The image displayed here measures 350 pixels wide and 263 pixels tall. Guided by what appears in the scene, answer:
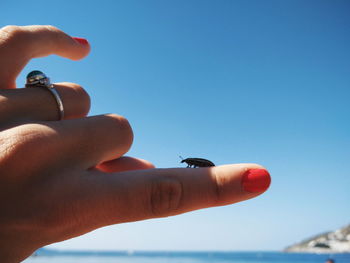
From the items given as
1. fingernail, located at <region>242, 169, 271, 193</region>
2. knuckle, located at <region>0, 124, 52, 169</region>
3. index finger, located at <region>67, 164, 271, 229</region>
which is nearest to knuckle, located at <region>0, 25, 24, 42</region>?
knuckle, located at <region>0, 124, 52, 169</region>

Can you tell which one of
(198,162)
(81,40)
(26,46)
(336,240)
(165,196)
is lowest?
(336,240)

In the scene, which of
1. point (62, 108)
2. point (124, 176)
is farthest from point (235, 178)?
point (62, 108)

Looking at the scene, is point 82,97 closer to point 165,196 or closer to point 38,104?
point 38,104

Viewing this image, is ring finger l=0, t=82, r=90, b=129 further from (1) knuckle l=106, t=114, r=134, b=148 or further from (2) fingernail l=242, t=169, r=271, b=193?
(2) fingernail l=242, t=169, r=271, b=193

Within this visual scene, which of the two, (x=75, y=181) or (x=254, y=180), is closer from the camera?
(x=75, y=181)

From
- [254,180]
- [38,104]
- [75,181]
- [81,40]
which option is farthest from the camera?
[81,40]

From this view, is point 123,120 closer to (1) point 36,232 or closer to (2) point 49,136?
(2) point 49,136

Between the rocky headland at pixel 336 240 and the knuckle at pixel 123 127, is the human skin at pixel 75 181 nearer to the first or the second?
the knuckle at pixel 123 127

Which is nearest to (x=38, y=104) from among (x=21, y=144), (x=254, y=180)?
(x=21, y=144)
